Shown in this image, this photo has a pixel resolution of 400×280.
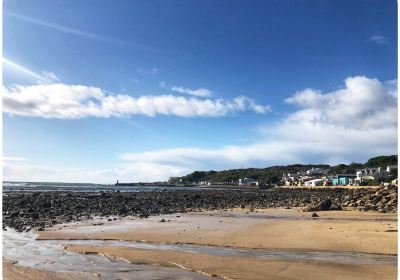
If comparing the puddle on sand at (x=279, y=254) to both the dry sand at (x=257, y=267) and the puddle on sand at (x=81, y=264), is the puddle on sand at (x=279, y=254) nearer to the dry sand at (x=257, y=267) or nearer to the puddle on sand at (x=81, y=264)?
the dry sand at (x=257, y=267)

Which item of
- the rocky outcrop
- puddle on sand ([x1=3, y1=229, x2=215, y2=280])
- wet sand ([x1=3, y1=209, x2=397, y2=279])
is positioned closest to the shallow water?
puddle on sand ([x1=3, y1=229, x2=215, y2=280])

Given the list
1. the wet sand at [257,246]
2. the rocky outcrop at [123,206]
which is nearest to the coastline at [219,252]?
the wet sand at [257,246]

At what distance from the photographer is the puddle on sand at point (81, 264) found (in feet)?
26.3

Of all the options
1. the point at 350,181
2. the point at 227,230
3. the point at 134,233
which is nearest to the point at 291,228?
the point at 227,230

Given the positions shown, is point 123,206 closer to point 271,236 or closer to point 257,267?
point 271,236

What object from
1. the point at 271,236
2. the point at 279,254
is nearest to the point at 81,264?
the point at 279,254

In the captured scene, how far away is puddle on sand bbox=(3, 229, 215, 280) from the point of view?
8.02m

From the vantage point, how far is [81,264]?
29.6 ft

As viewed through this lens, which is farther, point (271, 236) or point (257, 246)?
point (271, 236)

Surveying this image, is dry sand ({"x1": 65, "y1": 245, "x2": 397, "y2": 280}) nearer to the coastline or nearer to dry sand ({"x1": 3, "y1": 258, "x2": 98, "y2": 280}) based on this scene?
the coastline

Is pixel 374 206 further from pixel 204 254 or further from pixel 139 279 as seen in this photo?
pixel 139 279

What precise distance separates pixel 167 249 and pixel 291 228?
7023mm

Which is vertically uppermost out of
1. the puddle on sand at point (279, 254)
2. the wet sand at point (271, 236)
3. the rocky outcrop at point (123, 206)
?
the rocky outcrop at point (123, 206)

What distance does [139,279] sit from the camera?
301 inches
